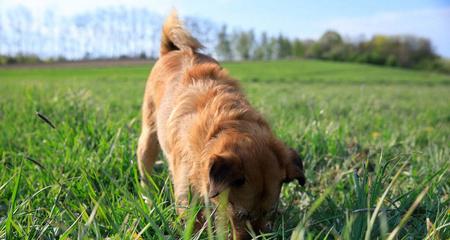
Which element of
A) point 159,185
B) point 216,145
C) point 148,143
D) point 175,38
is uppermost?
point 175,38

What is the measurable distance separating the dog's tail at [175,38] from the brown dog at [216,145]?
1.27 ft

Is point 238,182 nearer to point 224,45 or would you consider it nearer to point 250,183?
point 250,183

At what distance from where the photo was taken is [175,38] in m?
5.18

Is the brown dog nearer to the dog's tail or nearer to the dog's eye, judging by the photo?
the dog's eye

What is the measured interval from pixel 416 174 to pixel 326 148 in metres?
1.03

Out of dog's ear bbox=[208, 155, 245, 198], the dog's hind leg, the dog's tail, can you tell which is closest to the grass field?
the dog's hind leg

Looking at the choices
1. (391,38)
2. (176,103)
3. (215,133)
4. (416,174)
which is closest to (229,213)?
(215,133)

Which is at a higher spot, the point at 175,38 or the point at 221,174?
the point at 175,38

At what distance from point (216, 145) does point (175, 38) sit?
9.03 ft

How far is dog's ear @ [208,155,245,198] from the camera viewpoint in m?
2.36

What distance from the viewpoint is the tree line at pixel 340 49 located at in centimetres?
8844

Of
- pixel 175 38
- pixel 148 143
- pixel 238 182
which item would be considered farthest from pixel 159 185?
pixel 175 38

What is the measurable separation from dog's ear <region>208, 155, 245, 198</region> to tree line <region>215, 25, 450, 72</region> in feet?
297

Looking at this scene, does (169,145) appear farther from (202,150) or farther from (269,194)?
(269,194)
